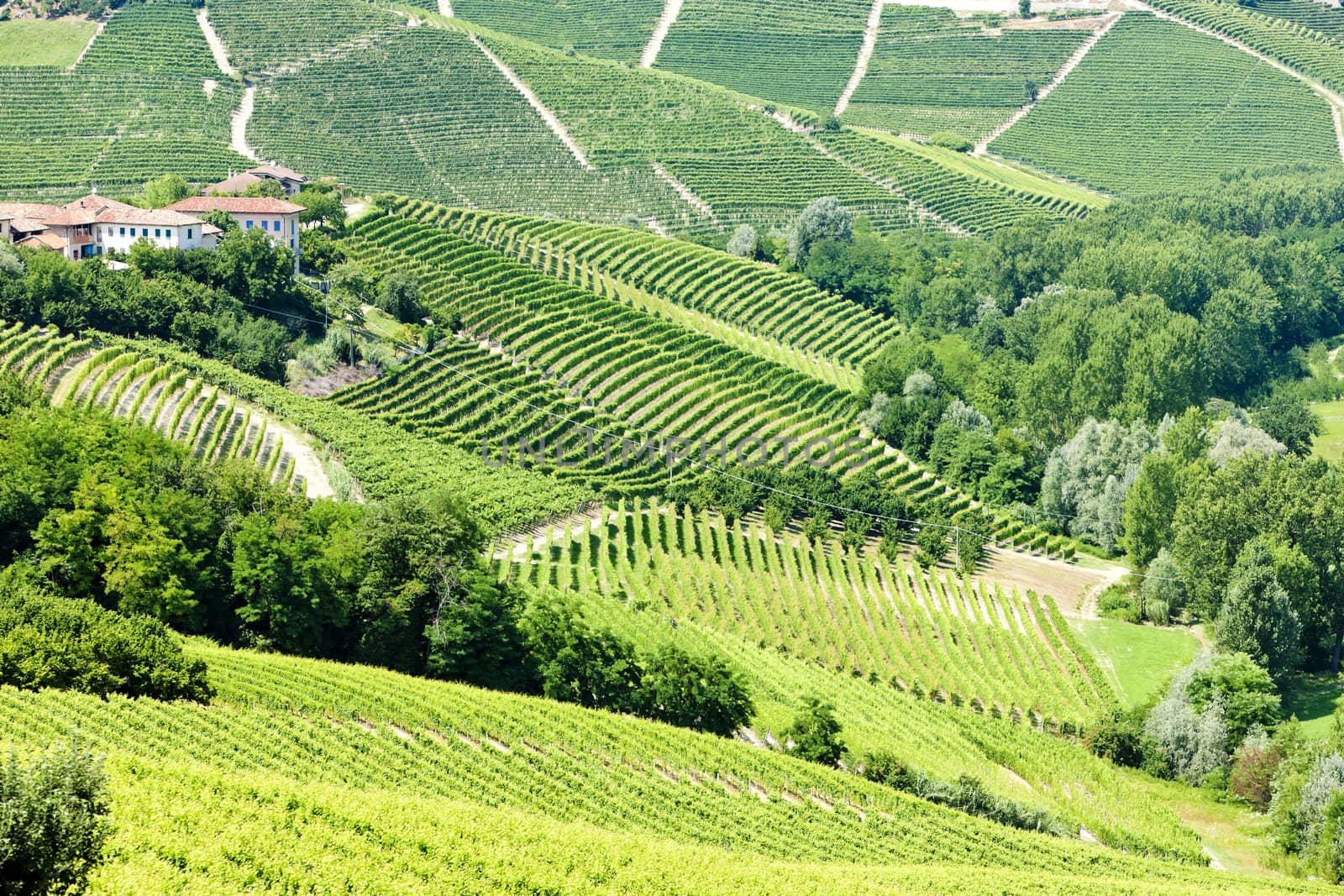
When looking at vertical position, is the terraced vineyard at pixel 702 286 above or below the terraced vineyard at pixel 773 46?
below

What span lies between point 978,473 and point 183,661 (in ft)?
151

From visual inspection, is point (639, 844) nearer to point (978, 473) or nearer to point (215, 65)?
point (978, 473)

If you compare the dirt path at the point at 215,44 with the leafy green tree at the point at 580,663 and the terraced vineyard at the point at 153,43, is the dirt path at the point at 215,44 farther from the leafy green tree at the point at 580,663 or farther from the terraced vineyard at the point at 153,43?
the leafy green tree at the point at 580,663

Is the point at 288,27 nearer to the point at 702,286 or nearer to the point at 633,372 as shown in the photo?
the point at 702,286

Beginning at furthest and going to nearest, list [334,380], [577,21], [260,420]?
[577,21] < [334,380] < [260,420]

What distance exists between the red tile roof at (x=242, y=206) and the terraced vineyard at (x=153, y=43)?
3469 centimetres

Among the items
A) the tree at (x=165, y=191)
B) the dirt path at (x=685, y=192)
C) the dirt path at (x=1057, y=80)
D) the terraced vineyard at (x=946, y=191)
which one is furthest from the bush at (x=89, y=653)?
the dirt path at (x=1057, y=80)

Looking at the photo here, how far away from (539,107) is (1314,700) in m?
73.2

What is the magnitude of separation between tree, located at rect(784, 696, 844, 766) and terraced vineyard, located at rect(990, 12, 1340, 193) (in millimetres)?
94701

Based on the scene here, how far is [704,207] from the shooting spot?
345ft

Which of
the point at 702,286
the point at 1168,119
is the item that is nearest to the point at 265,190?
the point at 702,286

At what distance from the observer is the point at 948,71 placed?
150000mm

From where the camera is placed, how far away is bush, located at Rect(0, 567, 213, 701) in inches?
1412

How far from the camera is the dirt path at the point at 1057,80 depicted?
138 m
